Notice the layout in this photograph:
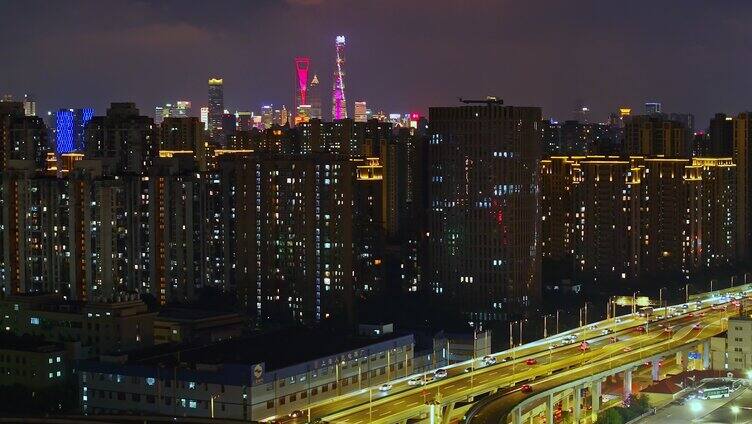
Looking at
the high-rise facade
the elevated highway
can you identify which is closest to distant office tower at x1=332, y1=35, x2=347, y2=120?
the high-rise facade

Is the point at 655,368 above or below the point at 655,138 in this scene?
below

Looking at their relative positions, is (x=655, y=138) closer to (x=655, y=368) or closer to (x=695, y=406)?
(x=655, y=368)

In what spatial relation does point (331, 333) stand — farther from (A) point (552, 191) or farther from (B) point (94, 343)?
(A) point (552, 191)

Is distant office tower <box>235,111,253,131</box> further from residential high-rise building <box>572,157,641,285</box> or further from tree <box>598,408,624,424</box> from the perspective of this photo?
tree <box>598,408,624,424</box>

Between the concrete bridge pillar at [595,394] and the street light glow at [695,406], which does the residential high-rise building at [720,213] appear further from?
the street light glow at [695,406]

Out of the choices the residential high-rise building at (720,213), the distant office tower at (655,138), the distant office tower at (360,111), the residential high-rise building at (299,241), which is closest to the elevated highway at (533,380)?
the residential high-rise building at (299,241)

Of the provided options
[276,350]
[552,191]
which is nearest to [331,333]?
[276,350]

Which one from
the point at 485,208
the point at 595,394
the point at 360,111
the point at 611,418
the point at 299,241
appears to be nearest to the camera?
the point at 611,418

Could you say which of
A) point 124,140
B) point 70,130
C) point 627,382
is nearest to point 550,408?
point 627,382
